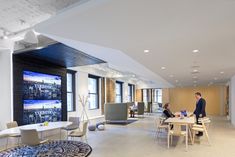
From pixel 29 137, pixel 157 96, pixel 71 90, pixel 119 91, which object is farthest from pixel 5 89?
pixel 157 96

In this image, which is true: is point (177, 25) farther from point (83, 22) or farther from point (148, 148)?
point (148, 148)

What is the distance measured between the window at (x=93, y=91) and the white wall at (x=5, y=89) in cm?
660

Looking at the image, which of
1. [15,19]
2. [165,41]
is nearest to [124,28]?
[165,41]

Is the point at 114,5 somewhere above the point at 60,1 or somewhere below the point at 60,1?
below

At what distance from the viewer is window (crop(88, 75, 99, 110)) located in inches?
536

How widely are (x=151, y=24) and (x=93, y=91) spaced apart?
11447 millimetres

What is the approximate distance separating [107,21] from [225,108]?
53.2ft

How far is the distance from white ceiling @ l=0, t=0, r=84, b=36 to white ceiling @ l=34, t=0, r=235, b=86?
1028 mm

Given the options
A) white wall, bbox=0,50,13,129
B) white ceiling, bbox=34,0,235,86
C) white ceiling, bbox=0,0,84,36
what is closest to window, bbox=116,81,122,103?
white wall, bbox=0,50,13,129

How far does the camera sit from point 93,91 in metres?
14.1

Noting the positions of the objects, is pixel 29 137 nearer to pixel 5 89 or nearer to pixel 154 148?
pixel 154 148

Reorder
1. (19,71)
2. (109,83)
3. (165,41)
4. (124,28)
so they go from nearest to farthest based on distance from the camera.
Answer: (124,28) < (165,41) < (19,71) < (109,83)

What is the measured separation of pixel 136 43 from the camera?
13.1ft

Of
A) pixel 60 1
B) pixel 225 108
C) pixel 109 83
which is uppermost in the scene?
pixel 60 1
